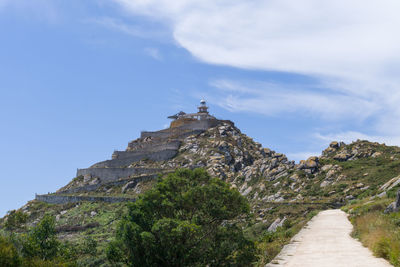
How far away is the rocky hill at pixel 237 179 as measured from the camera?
37.9 meters

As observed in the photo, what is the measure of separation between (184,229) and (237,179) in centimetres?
4423

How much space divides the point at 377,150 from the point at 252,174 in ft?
65.9

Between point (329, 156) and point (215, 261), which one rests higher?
point (329, 156)

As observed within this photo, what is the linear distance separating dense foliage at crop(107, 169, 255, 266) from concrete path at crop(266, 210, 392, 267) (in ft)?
10.5

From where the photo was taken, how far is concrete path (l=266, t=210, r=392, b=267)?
12180 millimetres

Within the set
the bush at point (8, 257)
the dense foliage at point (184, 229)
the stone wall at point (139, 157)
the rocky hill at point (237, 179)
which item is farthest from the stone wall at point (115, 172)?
the bush at point (8, 257)

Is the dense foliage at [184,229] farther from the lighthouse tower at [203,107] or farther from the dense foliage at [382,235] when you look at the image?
the lighthouse tower at [203,107]

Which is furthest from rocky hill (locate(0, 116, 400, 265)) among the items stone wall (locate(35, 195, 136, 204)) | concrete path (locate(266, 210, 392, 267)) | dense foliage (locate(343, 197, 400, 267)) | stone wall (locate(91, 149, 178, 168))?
dense foliage (locate(343, 197, 400, 267))

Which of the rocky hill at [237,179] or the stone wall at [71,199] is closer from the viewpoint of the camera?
the rocky hill at [237,179]

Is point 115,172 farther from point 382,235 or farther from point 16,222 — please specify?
point 382,235

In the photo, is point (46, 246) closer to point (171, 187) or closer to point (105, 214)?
point (105, 214)

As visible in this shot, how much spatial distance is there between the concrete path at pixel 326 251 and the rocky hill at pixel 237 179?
3.25 feet

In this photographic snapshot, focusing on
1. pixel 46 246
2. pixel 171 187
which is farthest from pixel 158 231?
pixel 46 246

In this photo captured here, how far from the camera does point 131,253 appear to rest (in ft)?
64.8
